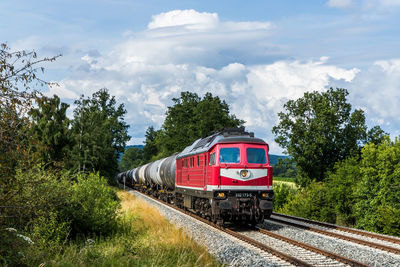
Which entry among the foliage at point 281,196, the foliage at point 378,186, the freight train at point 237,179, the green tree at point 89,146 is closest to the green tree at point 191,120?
the green tree at point 89,146

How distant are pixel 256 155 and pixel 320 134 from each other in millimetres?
33658

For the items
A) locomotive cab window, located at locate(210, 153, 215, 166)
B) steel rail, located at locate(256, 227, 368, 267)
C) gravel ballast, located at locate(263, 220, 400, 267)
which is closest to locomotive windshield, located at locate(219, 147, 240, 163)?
locomotive cab window, located at locate(210, 153, 215, 166)

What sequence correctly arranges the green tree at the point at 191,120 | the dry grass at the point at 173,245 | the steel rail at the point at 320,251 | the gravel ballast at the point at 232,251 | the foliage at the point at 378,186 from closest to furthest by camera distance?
the dry grass at the point at 173,245, the steel rail at the point at 320,251, the gravel ballast at the point at 232,251, the foliage at the point at 378,186, the green tree at the point at 191,120

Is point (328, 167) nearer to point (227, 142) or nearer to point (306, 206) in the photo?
point (306, 206)

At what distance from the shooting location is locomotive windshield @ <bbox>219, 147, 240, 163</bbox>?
56.2 feet

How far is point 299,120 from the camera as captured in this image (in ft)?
164

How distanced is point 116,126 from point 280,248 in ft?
213

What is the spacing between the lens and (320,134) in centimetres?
4906

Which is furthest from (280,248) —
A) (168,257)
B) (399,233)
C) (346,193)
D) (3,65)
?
(346,193)

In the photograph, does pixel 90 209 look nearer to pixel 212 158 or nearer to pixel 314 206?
pixel 212 158

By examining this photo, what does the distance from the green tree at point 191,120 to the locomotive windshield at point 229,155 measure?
4524cm

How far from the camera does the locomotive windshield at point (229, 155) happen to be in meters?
17.1

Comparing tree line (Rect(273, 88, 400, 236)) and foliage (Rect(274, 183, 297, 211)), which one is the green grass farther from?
foliage (Rect(274, 183, 297, 211))

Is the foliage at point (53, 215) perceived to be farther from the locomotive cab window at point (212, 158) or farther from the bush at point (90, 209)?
the locomotive cab window at point (212, 158)
